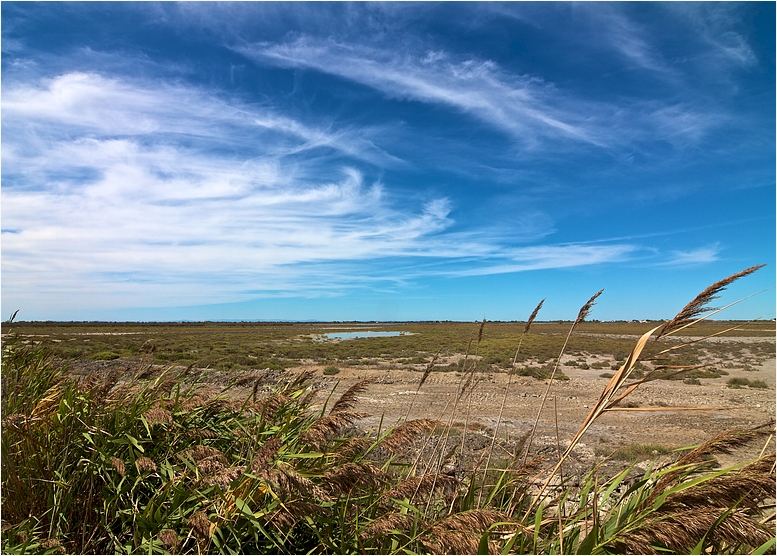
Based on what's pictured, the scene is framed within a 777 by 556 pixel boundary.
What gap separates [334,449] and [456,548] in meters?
1.72

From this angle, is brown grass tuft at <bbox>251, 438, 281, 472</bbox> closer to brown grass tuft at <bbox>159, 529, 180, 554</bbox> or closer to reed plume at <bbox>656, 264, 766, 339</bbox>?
brown grass tuft at <bbox>159, 529, 180, 554</bbox>

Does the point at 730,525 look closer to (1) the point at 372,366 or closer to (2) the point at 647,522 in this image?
(2) the point at 647,522

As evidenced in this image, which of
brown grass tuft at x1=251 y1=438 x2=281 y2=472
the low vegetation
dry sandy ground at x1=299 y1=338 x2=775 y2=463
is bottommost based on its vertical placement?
dry sandy ground at x1=299 y1=338 x2=775 y2=463

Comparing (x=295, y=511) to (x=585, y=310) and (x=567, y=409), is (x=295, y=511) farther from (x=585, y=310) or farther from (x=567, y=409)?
(x=567, y=409)

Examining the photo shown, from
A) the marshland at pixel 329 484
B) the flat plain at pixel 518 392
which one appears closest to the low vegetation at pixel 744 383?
the flat plain at pixel 518 392

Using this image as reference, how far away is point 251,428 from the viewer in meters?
3.99

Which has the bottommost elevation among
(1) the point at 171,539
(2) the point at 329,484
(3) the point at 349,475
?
(1) the point at 171,539

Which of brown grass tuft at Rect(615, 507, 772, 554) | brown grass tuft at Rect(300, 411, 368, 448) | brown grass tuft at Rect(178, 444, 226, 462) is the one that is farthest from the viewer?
brown grass tuft at Rect(178, 444, 226, 462)

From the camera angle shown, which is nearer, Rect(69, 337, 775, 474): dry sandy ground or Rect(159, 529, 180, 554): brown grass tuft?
Rect(159, 529, 180, 554): brown grass tuft

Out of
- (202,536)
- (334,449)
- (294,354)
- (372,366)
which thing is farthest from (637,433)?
(294,354)

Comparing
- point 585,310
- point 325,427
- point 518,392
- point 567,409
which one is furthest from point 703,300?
point 518,392

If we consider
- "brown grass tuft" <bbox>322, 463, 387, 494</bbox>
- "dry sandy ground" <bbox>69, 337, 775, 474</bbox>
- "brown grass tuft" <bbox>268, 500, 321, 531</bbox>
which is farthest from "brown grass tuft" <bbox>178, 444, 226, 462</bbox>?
"dry sandy ground" <bbox>69, 337, 775, 474</bbox>

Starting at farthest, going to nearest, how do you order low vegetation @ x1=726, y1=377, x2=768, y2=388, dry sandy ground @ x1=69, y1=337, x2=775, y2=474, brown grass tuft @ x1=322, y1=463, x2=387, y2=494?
low vegetation @ x1=726, y1=377, x2=768, y2=388
dry sandy ground @ x1=69, y1=337, x2=775, y2=474
brown grass tuft @ x1=322, y1=463, x2=387, y2=494

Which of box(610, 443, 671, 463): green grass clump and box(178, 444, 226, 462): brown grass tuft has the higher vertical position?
box(178, 444, 226, 462): brown grass tuft
